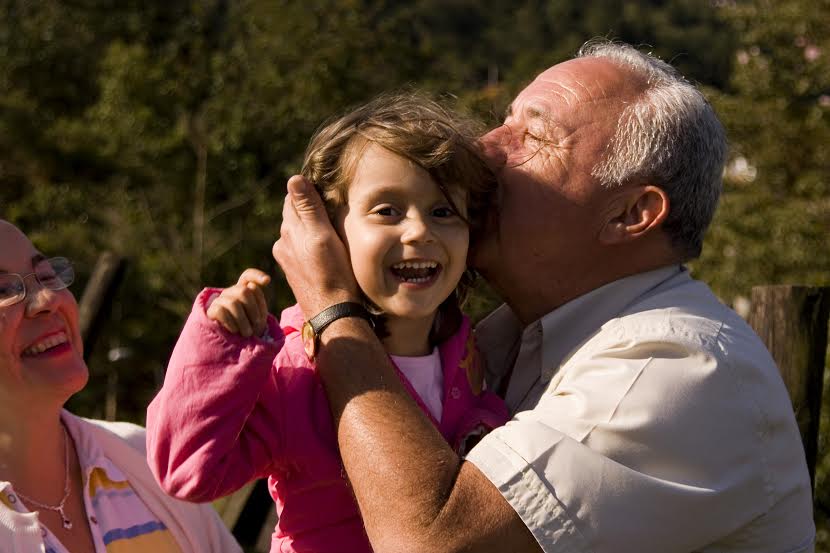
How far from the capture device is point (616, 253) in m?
2.99

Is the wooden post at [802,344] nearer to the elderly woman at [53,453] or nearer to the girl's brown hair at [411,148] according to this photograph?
the girl's brown hair at [411,148]

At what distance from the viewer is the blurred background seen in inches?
385

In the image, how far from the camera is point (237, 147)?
11148mm

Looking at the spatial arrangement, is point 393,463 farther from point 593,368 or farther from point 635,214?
point 635,214

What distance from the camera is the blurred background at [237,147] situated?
978 cm

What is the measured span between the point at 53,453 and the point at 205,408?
2.59 ft

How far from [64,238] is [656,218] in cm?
865

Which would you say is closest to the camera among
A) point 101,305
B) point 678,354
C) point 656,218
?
point 678,354

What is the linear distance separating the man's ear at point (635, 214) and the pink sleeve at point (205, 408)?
1050 millimetres

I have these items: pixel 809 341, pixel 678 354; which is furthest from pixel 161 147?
pixel 678 354

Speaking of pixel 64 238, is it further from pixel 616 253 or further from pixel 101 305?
pixel 616 253

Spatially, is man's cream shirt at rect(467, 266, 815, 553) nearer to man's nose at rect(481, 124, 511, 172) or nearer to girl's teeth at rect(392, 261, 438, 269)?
girl's teeth at rect(392, 261, 438, 269)

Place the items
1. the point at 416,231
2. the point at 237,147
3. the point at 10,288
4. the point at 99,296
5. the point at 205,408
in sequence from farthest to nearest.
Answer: the point at 237,147 → the point at 99,296 → the point at 10,288 → the point at 416,231 → the point at 205,408

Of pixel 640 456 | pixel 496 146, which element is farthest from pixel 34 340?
pixel 640 456
